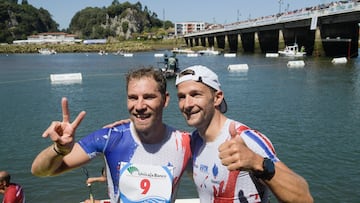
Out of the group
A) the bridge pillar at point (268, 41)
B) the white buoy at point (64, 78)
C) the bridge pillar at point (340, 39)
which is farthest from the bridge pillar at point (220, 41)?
the white buoy at point (64, 78)

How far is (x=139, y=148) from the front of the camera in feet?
10.3

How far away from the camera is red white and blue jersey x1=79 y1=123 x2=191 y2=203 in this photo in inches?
124

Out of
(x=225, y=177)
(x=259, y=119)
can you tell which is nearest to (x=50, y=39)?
(x=259, y=119)

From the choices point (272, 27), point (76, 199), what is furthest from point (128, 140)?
point (272, 27)

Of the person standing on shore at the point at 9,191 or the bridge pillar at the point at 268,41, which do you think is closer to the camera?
the person standing on shore at the point at 9,191

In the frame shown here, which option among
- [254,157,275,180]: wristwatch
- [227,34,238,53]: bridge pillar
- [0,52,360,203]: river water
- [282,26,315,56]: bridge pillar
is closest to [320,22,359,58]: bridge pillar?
[282,26,315,56]: bridge pillar

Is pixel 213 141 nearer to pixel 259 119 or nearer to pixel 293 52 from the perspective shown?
pixel 259 119

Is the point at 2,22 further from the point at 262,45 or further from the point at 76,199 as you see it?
the point at 76,199

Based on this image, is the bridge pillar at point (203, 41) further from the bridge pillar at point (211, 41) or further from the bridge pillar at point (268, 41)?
the bridge pillar at point (268, 41)

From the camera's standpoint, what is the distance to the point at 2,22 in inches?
7830

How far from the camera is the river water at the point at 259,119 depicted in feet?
34.7

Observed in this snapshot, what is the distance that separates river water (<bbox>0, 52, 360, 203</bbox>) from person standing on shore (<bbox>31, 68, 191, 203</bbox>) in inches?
23.9

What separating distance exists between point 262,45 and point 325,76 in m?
49.0

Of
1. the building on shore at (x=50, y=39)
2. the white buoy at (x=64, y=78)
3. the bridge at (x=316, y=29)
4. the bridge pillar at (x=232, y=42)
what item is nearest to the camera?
the white buoy at (x=64, y=78)
